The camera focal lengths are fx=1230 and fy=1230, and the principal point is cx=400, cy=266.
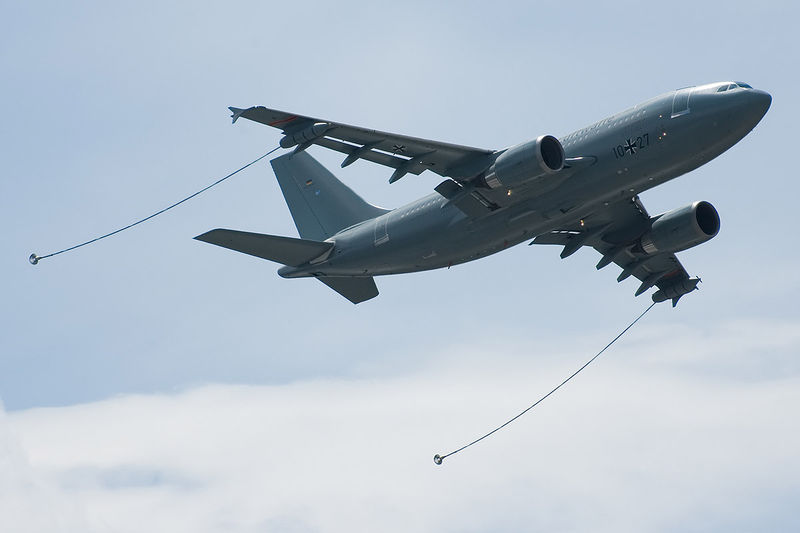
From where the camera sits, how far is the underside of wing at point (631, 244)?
55188mm

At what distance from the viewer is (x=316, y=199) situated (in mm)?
58719

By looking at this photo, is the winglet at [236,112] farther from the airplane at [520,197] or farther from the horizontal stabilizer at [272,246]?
the horizontal stabilizer at [272,246]

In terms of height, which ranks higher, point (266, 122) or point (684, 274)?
point (266, 122)

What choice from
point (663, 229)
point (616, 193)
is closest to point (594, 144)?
point (616, 193)

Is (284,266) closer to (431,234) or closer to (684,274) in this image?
(431,234)

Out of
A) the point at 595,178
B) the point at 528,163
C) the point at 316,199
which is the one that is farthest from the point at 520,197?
the point at 316,199

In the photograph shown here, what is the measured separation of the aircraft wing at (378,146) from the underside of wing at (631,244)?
7055 mm

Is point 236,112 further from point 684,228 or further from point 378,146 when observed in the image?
point 684,228

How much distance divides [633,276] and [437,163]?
1440 cm

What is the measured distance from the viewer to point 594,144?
47656 mm

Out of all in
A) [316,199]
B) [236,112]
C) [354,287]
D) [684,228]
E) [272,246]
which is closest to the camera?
[236,112]

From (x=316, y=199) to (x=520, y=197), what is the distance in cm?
1354

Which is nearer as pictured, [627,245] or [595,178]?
[595,178]

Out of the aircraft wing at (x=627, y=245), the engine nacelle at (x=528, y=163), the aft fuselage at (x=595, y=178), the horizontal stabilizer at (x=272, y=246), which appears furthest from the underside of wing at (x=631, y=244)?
the horizontal stabilizer at (x=272, y=246)
